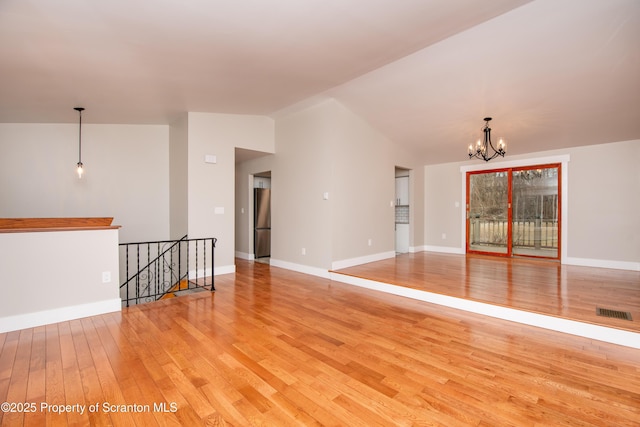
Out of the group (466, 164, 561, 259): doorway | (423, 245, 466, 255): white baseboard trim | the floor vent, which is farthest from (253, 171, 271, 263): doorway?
the floor vent

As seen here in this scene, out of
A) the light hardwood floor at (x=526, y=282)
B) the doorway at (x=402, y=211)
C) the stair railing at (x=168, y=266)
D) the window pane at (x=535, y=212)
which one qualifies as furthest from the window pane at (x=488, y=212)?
the stair railing at (x=168, y=266)

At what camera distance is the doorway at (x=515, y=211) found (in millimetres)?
6629

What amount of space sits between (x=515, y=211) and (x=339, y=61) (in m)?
5.70

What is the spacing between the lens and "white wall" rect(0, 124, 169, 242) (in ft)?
17.1

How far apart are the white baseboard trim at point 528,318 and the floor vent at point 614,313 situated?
0.36 m

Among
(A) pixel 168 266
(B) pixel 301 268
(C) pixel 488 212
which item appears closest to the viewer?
(B) pixel 301 268

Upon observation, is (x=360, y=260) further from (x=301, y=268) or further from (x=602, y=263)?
(x=602, y=263)

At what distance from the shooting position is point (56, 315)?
132 inches

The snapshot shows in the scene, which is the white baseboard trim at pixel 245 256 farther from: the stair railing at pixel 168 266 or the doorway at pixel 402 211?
the doorway at pixel 402 211

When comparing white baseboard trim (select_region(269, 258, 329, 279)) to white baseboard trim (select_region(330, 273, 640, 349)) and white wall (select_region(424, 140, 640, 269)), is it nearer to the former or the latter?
white baseboard trim (select_region(330, 273, 640, 349))

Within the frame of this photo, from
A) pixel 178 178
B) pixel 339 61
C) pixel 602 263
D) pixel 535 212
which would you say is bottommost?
pixel 602 263

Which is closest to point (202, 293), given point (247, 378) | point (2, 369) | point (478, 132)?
point (2, 369)

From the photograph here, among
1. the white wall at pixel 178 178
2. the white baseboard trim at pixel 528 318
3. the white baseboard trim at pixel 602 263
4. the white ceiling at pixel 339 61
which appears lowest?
the white baseboard trim at pixel 528 318

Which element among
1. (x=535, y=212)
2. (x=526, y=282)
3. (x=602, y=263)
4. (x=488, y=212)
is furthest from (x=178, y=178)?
(x=602, y=263)
